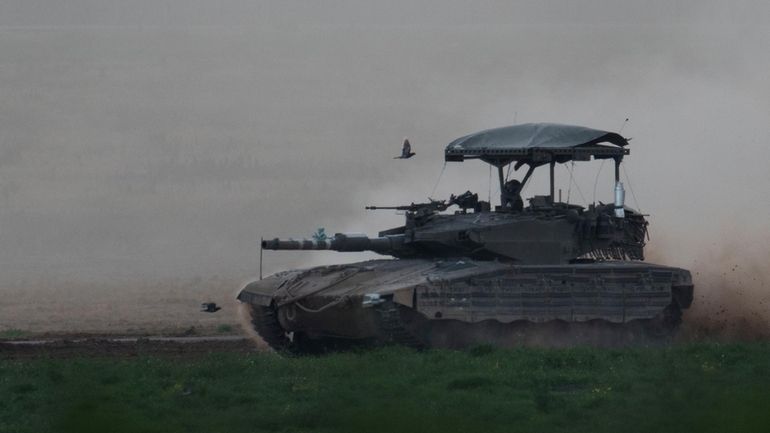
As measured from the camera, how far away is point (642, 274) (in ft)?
84.0

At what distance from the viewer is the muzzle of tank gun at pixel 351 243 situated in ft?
88.4

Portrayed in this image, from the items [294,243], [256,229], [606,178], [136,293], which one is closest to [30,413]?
[294,243]

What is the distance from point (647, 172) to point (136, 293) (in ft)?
64.5

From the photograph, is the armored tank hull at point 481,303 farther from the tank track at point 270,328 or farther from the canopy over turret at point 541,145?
the canopy over turret at point 541,145

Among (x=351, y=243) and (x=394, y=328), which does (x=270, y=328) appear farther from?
(x=394, y=328)

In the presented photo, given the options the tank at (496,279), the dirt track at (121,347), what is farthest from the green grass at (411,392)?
the dirt track at (121,347)

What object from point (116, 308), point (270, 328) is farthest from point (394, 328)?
point (116, 308)

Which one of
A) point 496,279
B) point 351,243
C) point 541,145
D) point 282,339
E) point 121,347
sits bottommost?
point 121,347

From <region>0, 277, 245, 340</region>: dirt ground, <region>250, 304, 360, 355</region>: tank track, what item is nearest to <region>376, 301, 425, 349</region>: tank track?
<region>250, 304, 360, 355</region>: tank track

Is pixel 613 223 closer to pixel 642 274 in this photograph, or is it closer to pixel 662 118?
pixel 642 274

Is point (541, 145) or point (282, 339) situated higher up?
point (541, 145)

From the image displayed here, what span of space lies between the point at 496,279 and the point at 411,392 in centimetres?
1092

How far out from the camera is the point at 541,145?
2667 cm

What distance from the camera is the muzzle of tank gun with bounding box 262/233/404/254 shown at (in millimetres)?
26938
